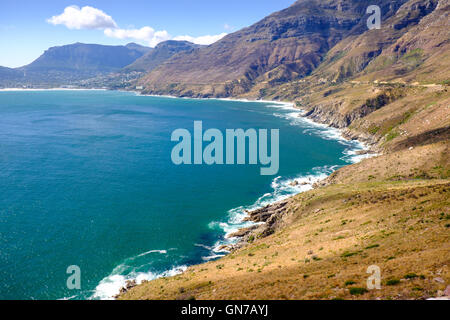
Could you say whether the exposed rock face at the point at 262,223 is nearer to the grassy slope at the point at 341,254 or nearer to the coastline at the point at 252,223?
the coastline at the point at 252,223

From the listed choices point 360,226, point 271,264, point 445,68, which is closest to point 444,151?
point 360,226

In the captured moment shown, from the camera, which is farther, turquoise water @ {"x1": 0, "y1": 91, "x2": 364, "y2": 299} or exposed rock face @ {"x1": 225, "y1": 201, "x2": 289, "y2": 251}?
exposed rock face @ {"x1": 225, "y1": 201, "x2": 289, "y2": 251}

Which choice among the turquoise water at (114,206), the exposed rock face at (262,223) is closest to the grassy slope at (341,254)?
the exposed rock face at (262,223)

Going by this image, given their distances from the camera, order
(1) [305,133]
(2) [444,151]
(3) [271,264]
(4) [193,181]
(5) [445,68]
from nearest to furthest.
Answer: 1. (3) [271,264]
2. (2) [444,151]
3. (4) [193,181]
4. (1) [305,133]
5. (5) [445,68]

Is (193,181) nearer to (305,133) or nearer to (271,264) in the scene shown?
(271,264)

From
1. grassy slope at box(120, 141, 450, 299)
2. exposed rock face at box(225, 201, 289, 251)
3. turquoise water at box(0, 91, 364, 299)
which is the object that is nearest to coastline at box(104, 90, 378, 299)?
exposed rock face at box(225, 201, 289, 251)

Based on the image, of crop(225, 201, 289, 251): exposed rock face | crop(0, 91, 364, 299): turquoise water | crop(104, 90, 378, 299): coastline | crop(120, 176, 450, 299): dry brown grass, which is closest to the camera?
crop(120, 176, 450, 299): dry brown grass

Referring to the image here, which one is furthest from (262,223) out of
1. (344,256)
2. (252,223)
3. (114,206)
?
(114,206)

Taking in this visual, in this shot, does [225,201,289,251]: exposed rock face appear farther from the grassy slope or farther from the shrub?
the shrub
